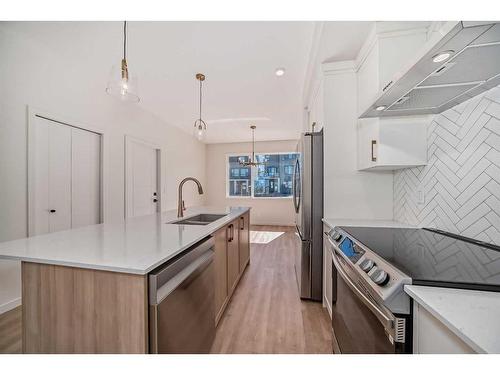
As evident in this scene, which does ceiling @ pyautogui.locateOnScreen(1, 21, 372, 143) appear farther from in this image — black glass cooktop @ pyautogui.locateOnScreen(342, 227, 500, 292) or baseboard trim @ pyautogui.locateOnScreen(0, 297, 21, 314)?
baseboard trim @ pyautogui.locateOnScreen(0, 297, 21, 314)

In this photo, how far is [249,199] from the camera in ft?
22.3

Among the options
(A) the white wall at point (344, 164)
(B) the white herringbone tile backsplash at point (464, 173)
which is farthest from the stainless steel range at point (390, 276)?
(A) the white wall at point (344, 164)

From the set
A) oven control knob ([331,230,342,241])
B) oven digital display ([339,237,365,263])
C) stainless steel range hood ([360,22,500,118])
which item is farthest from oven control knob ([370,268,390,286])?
stainless steel range hood ([360,22,500,118])

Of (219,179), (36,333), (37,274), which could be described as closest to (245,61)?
(37,274)

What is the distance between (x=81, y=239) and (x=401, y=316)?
5.29 feet

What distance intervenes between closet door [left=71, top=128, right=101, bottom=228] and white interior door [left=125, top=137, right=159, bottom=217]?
52 cm

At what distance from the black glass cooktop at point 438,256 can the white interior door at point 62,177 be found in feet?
10.3

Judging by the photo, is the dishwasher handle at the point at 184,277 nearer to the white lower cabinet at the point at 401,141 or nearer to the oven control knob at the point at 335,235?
the oven control knob at the point at 335,235

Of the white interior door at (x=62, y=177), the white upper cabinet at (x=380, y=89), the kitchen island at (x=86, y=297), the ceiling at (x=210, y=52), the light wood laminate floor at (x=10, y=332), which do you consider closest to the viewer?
the kitchen island at (x=86, y=297)

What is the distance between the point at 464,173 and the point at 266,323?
1.81m

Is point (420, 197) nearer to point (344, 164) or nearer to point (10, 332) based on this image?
point (344, 164)

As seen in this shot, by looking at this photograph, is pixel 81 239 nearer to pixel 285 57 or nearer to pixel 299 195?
pixel 299 195

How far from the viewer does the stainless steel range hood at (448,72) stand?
689 millimetres
